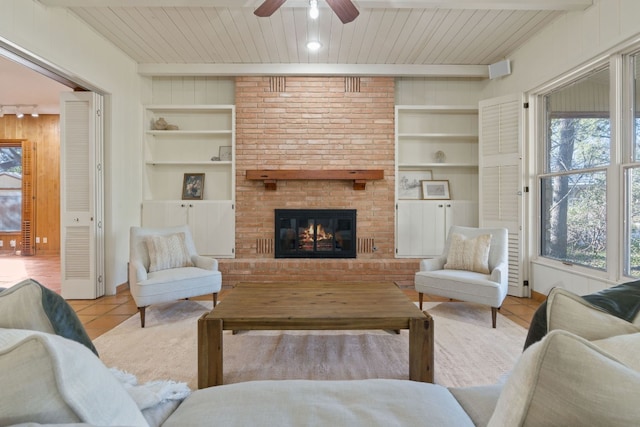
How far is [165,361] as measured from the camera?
2246mm

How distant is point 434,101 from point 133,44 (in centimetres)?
389

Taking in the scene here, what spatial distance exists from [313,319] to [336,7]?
2301 millimetres

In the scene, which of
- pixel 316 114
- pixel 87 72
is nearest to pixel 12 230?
pixel 87 72

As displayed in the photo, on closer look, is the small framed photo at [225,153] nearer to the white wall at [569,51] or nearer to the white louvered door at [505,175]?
the white louvered door at [505,175]

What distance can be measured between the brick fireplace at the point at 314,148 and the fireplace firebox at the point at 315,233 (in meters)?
0.09

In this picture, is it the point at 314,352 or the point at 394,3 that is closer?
the point at 314,352

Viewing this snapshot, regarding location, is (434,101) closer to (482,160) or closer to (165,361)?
(482,160)

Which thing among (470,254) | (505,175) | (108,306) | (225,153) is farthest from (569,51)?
(108,306)

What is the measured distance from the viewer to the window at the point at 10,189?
23.2 ft

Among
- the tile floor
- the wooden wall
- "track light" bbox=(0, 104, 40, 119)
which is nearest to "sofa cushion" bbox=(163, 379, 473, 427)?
the tile floor

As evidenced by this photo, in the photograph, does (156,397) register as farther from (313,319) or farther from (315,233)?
(315,233)

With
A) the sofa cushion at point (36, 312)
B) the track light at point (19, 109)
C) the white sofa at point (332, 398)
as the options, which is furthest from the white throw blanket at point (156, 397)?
the track light at point (19, 109)

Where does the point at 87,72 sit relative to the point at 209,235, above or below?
above

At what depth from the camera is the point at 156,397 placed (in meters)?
0.93
